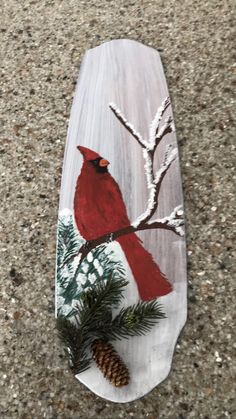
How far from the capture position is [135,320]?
721 mm

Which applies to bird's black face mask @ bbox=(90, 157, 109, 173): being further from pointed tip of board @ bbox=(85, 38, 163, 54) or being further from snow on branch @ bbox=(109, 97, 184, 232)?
pointed tip of board @ bbox=(85, 38, 163, 54)

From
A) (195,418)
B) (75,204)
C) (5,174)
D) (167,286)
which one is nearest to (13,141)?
(5,174)

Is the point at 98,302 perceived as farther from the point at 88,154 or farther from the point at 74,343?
the point at 88,154

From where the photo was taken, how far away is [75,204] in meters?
0.86

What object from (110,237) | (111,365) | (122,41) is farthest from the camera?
(122,41)

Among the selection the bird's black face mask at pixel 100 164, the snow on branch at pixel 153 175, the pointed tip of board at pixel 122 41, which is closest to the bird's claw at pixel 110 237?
the snow on branch at pixel 153 175

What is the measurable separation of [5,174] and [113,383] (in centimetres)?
39

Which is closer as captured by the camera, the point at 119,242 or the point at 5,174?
the point at 119,242

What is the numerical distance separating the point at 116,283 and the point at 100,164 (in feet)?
0.69

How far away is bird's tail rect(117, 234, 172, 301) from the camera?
78 centimetres

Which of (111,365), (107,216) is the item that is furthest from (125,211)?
(111,365)

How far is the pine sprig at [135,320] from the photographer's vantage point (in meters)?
0.72

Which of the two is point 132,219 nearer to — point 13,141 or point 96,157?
point 96,157

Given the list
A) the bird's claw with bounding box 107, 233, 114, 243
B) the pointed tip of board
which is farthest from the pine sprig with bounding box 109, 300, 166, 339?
the pointed tip of board
